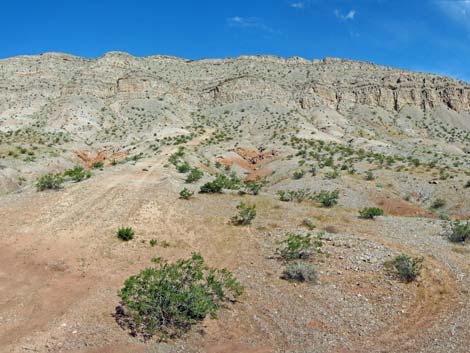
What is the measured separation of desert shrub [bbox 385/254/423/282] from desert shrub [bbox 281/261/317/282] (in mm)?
2863

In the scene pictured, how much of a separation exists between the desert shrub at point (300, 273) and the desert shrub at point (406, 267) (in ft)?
9.39

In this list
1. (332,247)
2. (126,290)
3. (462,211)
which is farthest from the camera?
(462,211)

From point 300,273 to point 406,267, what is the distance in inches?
142

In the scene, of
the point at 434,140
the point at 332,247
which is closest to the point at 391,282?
the point at 332,247

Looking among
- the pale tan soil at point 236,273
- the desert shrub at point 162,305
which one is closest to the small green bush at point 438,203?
the pale tan soil at point 236,273

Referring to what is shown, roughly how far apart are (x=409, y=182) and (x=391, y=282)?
2260 centimetres

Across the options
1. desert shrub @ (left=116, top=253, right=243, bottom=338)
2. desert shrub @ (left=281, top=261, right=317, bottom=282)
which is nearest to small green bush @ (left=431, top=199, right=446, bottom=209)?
desert shrub @ (left=281, top=261, right=317, bottom=282)

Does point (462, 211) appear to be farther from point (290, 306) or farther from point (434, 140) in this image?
point (434, 140)

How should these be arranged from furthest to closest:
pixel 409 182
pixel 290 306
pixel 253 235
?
1. pixel 409 182
2. pixel 253 235
3. pixel 290 306

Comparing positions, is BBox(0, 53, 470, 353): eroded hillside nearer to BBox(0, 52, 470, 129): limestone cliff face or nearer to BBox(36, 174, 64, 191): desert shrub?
BBox(36, 174, 64, 191): desert shrub

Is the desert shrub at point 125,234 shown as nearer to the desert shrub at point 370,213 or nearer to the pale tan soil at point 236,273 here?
the pale tan soil at point 236,273

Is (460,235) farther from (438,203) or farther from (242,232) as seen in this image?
(438,203)

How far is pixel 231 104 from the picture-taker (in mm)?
78438

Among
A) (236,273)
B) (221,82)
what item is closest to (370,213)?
(236,273)
